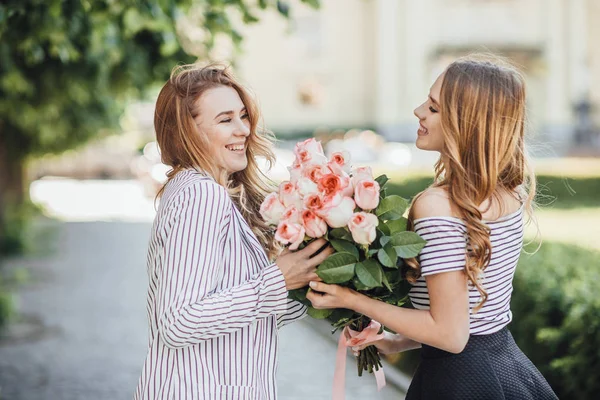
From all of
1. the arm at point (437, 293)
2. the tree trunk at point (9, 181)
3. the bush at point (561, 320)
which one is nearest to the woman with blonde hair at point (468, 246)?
the arm at point (437, 293)

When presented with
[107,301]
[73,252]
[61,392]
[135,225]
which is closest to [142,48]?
[61,392]

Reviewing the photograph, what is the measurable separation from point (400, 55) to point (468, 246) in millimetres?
37833

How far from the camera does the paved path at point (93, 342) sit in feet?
21.5

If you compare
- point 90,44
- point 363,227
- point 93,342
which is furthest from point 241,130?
point 93,342

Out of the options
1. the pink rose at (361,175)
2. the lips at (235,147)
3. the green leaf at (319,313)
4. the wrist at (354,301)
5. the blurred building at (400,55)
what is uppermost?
the lips at (235,147)

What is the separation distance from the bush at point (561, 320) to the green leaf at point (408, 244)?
2787mm

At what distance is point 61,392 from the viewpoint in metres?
6.70

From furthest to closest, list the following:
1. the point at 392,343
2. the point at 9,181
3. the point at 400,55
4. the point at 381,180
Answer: the point at 400,55
the point at 9,181
the point at 392,343
the point at 381,180

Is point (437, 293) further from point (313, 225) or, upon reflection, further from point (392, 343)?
point (392, 343)

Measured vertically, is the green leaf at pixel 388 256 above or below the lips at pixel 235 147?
below

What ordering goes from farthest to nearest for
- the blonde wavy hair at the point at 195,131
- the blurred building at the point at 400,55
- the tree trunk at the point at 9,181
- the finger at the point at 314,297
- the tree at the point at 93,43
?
the blurred building at the point at 400,55, the tree trunk at the point at 9,181, the tree at the point at 93,43, the blonde wavy hair at the point at 195,131, the finger at the point at 314,297

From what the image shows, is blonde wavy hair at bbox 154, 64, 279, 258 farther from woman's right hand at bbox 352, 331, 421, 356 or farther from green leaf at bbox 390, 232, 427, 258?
green leaf at bbox 390, 232, 427, 258

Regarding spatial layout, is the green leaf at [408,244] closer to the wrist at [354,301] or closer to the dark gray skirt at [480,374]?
the wrist at [354,301]

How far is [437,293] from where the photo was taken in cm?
232
